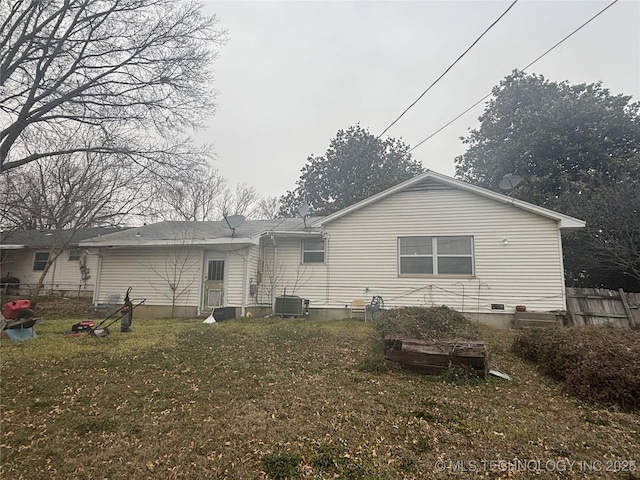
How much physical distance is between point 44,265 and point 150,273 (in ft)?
44.4

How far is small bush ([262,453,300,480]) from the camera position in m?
2.77

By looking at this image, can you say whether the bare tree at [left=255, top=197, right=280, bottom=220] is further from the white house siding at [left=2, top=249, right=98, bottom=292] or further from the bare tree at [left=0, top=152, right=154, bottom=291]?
the bare tree at [left=0, top=152, right=154, bottom=291]

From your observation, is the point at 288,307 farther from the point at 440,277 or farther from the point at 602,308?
the point at 602,308

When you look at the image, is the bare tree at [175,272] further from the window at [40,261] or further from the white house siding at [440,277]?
the window at [40,261]

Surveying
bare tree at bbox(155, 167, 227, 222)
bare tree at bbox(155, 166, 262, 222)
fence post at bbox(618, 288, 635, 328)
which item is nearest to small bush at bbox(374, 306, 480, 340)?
fence post at bbox(618, 288, 635, 328)

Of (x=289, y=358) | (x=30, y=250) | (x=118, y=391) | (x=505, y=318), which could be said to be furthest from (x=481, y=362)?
(x=30, y=250)

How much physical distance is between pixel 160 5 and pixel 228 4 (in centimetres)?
336

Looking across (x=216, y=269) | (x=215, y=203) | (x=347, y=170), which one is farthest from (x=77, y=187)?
(x=347, y=170)

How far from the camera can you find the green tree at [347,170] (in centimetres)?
2834

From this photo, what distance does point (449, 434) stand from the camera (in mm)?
3406

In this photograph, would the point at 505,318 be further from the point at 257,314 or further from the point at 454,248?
the point at 257,314

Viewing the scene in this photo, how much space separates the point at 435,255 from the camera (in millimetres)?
10891

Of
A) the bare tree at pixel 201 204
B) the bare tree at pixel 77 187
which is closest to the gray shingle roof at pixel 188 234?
the bare tree at pixel 77 187

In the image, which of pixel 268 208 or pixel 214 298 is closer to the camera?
pixel 214 298
